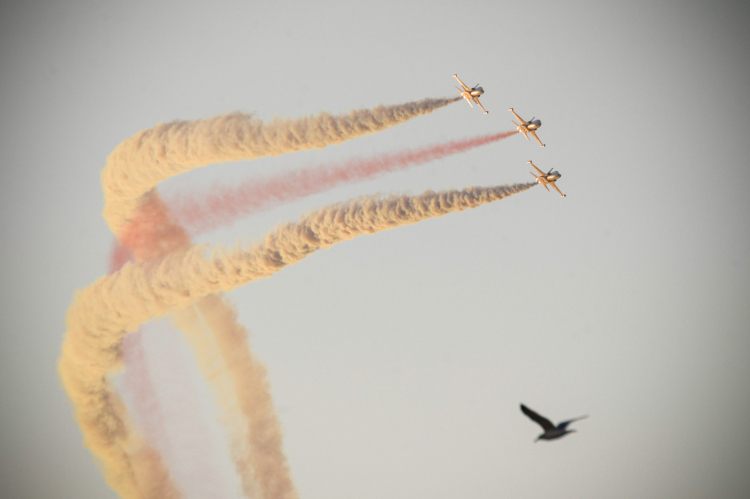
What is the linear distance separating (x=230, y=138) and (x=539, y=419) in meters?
16.8

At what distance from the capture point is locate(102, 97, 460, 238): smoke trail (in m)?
27.7

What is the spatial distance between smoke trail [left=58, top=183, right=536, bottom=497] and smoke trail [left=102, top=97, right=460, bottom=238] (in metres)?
3.37

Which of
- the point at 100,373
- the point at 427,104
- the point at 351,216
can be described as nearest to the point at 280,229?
the point at 351,216

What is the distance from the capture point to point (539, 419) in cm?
2195

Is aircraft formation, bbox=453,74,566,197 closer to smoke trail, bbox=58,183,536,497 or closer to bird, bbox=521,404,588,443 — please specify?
smoke trail, bbox=58,183,536,497

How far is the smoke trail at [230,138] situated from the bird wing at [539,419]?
539 inches

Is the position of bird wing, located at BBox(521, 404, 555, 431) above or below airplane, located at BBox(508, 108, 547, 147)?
below

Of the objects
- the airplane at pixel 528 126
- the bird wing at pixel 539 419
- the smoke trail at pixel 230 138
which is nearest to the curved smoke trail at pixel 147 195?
the smoke trail at pixel 230 138

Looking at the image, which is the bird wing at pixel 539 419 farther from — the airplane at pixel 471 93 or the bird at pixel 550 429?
the airplane at pixel 471 93

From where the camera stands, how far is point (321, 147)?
91.6 feet

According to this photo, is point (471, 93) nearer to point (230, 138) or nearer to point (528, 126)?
point (528, 126)

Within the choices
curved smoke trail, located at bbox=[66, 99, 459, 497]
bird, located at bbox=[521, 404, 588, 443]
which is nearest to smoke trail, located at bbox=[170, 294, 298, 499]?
curved smoke trail, located at bbox=[66, 99, 459, 497]

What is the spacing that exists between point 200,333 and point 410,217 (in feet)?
49.4

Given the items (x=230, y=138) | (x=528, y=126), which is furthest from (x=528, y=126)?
(x=230, y=138)
